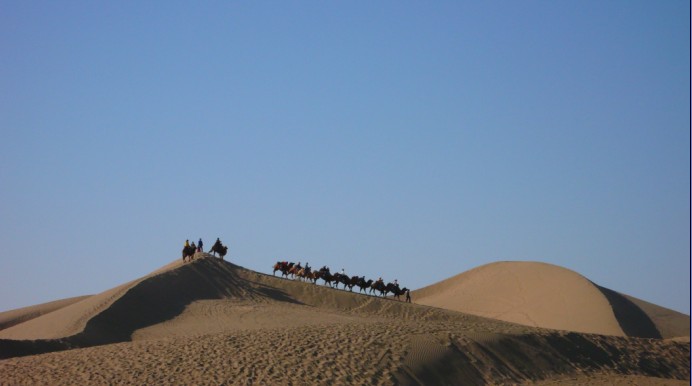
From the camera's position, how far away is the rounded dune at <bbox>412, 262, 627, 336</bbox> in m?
59.5

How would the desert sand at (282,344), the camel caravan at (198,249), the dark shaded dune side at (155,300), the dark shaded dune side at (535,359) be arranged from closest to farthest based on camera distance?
the desert sand at (282,344)
the dark shaded dune side at (535,359)
the dark shaded dune side at (155,300)
the camel caravan at (198,249)

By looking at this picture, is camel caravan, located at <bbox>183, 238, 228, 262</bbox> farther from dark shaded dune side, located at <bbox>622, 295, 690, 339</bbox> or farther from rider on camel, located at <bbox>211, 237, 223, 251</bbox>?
dark shaded dune side, located at <bbox>622, 295, 690, 339</bbox>

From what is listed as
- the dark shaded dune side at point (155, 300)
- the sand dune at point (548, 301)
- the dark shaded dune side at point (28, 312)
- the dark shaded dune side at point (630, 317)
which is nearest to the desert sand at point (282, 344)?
the dark shaded dune side at point (155, 300)

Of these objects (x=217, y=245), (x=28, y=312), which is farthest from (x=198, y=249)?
(x=28, y=312)

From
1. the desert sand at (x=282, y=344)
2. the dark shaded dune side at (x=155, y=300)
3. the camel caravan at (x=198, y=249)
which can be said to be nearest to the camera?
the desert sand at (x=282, y=344)

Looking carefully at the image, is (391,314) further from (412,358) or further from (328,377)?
(328,377)

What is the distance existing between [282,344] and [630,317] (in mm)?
32625

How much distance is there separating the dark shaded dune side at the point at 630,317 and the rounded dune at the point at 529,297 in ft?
1.80

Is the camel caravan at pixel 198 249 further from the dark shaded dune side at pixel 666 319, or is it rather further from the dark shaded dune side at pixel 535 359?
the dark shaded dune side at pixel 666 319

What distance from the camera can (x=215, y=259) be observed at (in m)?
53.2

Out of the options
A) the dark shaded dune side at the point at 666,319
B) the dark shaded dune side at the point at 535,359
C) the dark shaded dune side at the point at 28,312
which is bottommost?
the dark shaded dune side at the point at 535,359

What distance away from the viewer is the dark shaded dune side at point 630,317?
5884cm

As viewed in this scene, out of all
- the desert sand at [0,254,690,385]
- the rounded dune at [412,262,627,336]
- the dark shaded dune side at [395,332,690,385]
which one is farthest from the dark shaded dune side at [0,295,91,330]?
the dark shaded dune side at [395,332,690,385]

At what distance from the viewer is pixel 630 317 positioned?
2409 inches
